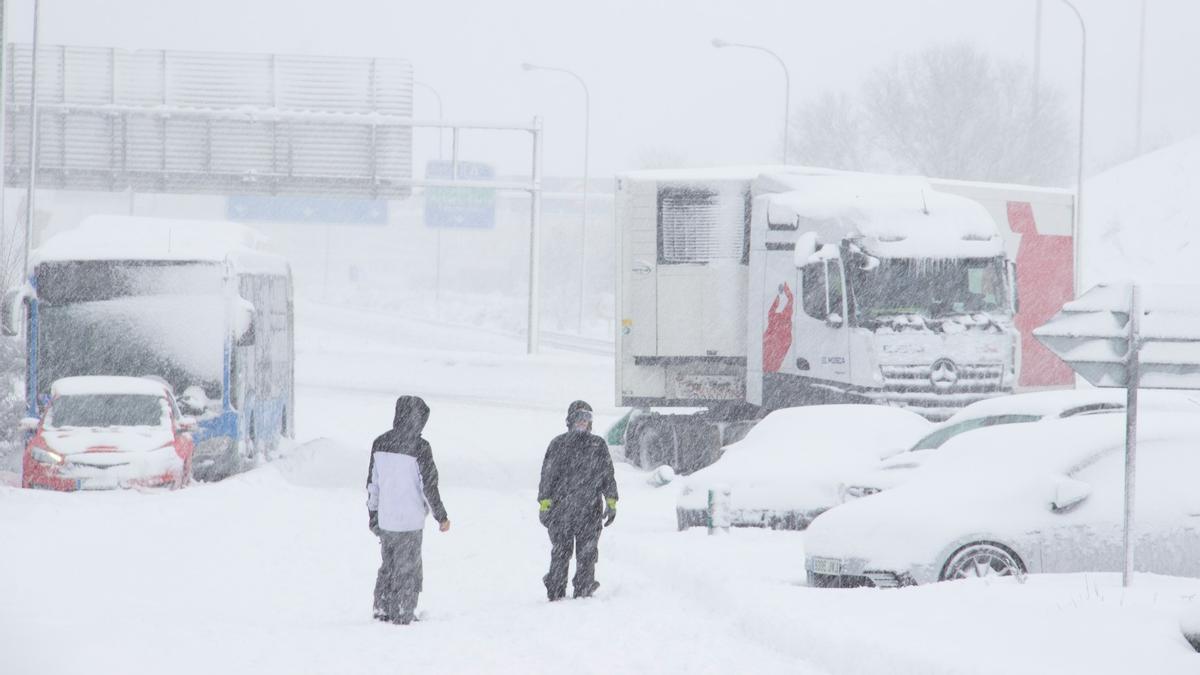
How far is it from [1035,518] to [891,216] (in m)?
10.7

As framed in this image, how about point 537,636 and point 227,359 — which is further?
point 227,359

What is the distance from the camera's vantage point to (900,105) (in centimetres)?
7750

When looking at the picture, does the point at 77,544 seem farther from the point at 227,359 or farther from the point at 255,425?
the point at 255,425

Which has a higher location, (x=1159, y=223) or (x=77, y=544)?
(x=1159, y=223)

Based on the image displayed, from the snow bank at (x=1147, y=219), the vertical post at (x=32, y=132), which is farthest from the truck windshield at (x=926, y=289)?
the snow bank at (x=1147, y=219)

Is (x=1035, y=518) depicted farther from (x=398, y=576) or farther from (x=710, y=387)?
(x=710, y=387)

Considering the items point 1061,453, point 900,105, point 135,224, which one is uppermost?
point 900,105

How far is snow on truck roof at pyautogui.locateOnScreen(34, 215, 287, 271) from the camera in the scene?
23.5 meters

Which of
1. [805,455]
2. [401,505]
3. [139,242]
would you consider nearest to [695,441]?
[805,455]

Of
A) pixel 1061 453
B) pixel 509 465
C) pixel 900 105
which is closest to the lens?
pixel 1061 453

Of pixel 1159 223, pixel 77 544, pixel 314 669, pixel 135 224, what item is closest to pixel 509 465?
pixel 135 224

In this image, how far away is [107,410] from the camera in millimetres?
21922

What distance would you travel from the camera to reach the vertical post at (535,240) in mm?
42781

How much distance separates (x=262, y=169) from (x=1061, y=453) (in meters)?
31.6
